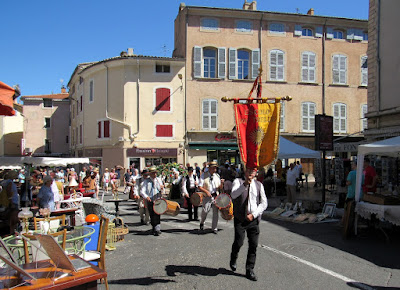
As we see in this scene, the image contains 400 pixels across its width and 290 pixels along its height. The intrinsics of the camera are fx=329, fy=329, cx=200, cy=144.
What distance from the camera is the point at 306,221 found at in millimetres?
9383

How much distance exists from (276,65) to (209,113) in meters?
6.33

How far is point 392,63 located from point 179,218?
10529mm

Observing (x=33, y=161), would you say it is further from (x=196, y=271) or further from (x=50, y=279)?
(x=50, y=279)

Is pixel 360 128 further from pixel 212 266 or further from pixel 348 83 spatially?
pixel 212 266

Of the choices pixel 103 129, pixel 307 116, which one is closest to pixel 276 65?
pixel 307 116

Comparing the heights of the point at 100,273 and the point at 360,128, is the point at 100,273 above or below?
below

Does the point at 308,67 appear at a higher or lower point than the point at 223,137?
higher

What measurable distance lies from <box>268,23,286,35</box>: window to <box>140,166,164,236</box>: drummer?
2006 cm

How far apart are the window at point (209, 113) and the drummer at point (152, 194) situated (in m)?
16.0

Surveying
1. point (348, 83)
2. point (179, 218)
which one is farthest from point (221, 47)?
point (179, 218)

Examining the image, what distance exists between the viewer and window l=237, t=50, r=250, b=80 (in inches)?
971

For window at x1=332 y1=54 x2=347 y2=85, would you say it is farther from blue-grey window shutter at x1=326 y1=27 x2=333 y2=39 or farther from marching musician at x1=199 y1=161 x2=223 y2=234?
marching musician at x1=199 y1=161 x2=223 y2=234

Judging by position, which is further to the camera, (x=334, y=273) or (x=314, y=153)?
(x=314, y=153)

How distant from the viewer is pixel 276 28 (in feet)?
81.3
